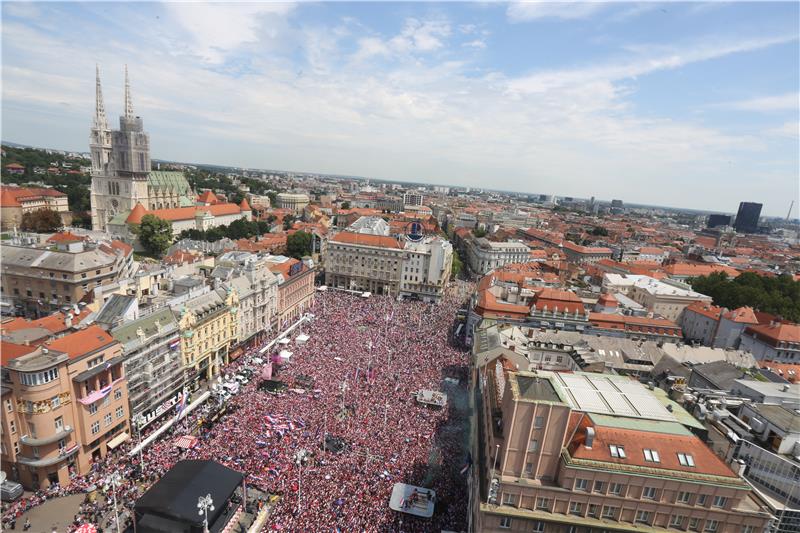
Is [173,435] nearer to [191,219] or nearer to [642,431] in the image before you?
[642,431]

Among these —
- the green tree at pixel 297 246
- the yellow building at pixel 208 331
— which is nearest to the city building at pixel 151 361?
the yellow building at pixel 208 331

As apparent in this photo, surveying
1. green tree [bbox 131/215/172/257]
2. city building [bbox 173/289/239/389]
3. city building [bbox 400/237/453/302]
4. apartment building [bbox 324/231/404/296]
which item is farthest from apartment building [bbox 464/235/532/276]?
green tree [bbox 131/215/172/257]

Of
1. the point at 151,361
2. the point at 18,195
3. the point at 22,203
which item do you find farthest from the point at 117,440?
the point at 18,195

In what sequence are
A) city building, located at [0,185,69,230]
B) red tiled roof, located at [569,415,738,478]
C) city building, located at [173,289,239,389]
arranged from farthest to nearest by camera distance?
city building, located at [0,185,69,230]
city building, located at [173,289,239,389]
red tiled roof, located at [569,415,738,478]

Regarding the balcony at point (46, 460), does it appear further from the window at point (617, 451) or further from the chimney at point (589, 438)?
the window at point (617, 451)

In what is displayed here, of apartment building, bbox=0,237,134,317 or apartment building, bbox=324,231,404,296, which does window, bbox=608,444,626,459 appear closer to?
apartment building, bbox=0,237,134,317

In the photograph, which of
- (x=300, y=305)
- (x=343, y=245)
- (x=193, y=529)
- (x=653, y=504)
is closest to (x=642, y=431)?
(x=653, y=504)

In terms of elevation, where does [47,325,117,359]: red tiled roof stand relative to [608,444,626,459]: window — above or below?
below
